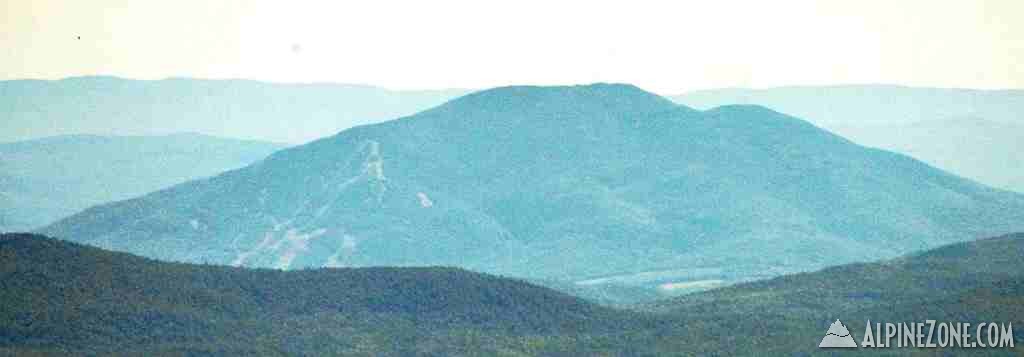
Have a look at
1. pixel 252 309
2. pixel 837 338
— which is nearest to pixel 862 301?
pixel 837 338

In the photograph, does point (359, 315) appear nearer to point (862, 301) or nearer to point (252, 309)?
point (252, 309)

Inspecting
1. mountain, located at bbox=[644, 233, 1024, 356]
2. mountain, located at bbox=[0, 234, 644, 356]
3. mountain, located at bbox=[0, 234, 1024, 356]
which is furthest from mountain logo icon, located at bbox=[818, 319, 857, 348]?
mountain, located at bbox=[0, 234, 644, 356]

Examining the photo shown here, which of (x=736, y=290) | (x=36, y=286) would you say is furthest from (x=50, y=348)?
(x=736, y=290)

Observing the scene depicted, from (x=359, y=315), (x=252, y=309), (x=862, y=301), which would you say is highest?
(x=862, y=301)

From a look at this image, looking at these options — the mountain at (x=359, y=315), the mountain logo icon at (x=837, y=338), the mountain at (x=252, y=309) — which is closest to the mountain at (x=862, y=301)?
the mountain at (x=359, y=315)

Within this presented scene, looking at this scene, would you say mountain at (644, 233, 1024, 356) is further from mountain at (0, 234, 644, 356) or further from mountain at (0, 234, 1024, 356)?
mountain at (0, 234, 644, 356)

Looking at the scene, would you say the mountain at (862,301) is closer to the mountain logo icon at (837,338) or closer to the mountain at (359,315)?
the mountain at (359,315)
